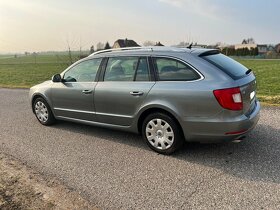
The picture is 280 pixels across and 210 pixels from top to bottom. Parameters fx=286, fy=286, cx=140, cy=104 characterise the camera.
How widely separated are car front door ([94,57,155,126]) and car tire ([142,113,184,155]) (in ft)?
1.04

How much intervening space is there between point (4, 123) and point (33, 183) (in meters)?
3.65

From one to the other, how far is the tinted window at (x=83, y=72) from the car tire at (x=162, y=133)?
147cm

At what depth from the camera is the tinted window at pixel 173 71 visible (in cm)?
408

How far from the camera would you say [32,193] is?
341cm

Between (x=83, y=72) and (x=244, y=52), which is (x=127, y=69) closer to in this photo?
(x=83, y=72)

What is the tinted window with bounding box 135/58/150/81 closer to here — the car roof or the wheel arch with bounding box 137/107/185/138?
the car roof

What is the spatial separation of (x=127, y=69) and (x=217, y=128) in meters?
1.80

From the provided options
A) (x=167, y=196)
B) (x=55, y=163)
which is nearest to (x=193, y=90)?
(x=167, y=196)

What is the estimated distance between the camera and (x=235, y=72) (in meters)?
4.13

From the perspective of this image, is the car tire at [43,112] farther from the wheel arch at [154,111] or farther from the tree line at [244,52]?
the tree line at [244,52]

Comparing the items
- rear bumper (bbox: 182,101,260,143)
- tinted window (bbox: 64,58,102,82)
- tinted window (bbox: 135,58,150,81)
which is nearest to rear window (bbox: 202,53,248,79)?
rear bumper (bbox: 182,101,260,143)

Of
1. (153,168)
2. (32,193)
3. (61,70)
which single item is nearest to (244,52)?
(61,70)

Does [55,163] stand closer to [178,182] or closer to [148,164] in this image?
[148,164]

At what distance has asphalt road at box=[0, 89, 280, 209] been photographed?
124 inches
